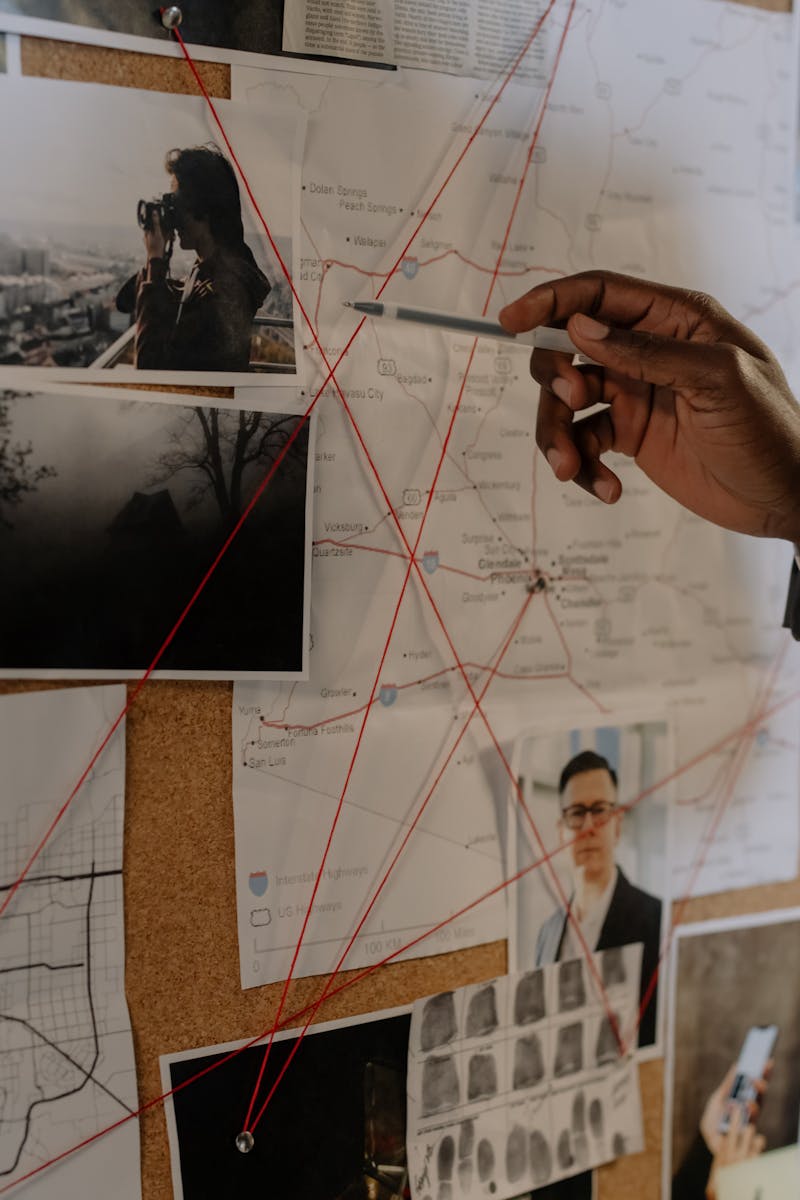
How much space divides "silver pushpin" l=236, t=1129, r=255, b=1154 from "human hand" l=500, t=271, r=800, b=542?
1.76ft

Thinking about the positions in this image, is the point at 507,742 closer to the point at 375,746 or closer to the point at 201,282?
the point at 375,746

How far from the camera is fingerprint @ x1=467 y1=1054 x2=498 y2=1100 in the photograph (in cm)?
77

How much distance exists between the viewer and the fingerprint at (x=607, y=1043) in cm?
82

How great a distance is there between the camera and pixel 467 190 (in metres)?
0.70

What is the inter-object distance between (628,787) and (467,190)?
505 mm

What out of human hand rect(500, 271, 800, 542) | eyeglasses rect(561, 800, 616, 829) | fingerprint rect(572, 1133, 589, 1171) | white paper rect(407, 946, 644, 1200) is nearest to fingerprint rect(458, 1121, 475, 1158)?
white paper rect(407, 946, 644, 1200)

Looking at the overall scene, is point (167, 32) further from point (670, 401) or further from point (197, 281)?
point (670, 401)

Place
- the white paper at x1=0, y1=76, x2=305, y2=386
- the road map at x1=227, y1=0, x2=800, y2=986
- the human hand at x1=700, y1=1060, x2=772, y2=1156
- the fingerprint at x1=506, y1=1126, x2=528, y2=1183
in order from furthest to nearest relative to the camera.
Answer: the human hand at x1=700, y1=1060, x2=772, y2=1156 → the fingerprint at x1=506, y1=1126, x2=528, y2=1183 → the road map at x1=227, y1=0, x2=800, y2=986 → the white paper at x1=0, y1=76, x2=305, y2=386

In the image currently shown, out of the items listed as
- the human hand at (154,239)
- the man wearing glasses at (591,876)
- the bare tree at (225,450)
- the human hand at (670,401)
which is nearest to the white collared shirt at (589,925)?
the man wearing glasses at (591,876)

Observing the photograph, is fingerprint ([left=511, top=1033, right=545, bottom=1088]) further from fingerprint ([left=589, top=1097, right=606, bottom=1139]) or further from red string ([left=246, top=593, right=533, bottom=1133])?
red string ([left=246, top=593, right=533, bottom=1133])

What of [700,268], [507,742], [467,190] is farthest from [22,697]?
[700,268]

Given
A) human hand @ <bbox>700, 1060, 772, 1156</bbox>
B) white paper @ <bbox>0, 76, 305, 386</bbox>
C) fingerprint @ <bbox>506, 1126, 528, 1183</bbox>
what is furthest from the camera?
human hand @ <bbox>700, 1060, 772, 1156</bbox>

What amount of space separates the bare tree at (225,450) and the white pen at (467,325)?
0.31 ft

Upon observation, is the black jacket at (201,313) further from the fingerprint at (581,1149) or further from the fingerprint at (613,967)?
the fingerprint at (581,1149)
